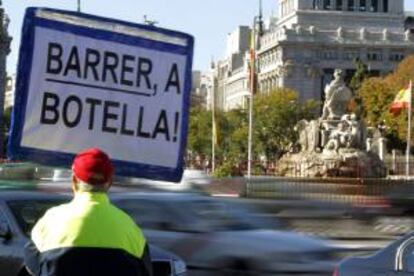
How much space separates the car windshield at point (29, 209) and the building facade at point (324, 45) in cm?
13308

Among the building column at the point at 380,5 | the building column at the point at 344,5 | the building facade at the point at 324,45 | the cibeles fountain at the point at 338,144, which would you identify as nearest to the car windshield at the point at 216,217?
the cibeles fountain at the point at 338,144

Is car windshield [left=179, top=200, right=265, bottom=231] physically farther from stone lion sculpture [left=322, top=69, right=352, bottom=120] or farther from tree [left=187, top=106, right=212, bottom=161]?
tree [left=187, top=106, right=212, bottom=161]

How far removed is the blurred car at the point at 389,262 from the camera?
8.16m

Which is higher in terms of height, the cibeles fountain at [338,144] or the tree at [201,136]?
the tree at [201,136]

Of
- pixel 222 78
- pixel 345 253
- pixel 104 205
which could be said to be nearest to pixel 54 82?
pixel 104 205

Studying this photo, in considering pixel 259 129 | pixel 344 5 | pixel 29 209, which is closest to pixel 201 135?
pixel 259 129

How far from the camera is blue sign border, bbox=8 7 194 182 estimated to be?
646 cm

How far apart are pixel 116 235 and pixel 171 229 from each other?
781cm

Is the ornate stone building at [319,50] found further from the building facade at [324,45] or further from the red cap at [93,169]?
the red cap at [93,169]

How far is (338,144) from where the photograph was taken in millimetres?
43781

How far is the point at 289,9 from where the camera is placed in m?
166

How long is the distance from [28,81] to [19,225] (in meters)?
3.46

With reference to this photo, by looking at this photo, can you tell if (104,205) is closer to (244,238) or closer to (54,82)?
(54,82)

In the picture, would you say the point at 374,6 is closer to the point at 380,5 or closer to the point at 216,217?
the point at 380,5
